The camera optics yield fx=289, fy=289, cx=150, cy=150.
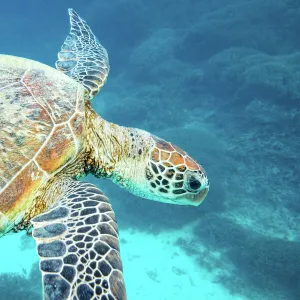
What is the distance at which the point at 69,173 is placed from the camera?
2.56 m

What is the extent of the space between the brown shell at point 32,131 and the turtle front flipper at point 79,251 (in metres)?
0.34

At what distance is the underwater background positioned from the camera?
769 cm

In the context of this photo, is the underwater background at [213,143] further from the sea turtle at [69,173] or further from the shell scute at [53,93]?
the shell scute at [53,93]

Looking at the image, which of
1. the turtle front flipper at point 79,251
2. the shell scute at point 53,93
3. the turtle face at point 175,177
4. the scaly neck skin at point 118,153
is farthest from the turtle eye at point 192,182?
the shell scute at point 53,93

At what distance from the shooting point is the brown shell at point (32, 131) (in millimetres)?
2084

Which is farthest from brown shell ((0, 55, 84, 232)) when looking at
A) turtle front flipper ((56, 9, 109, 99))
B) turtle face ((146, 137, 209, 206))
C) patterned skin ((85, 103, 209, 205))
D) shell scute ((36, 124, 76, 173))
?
turtle front flipper ((56, 9, 109, 99))

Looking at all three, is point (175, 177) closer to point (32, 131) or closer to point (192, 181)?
point (192, 181)

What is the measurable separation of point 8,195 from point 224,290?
23.0 ft

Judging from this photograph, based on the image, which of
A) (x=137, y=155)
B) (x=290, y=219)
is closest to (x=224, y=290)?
(x=290, y=219)

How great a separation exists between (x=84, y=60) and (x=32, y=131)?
212 cm

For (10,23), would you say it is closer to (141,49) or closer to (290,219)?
(141,49)

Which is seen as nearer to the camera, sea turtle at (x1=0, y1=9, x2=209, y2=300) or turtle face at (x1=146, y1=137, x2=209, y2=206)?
sea turtle at (x1=0, y1=9, x2=209, y2=300)

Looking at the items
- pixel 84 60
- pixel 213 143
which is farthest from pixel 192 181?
pixel 213 143

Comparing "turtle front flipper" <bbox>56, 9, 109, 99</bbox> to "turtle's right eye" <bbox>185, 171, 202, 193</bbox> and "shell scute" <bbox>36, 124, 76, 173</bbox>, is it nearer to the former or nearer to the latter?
"shell scute" <bbox>36, 124, 76, 173</bbox>
